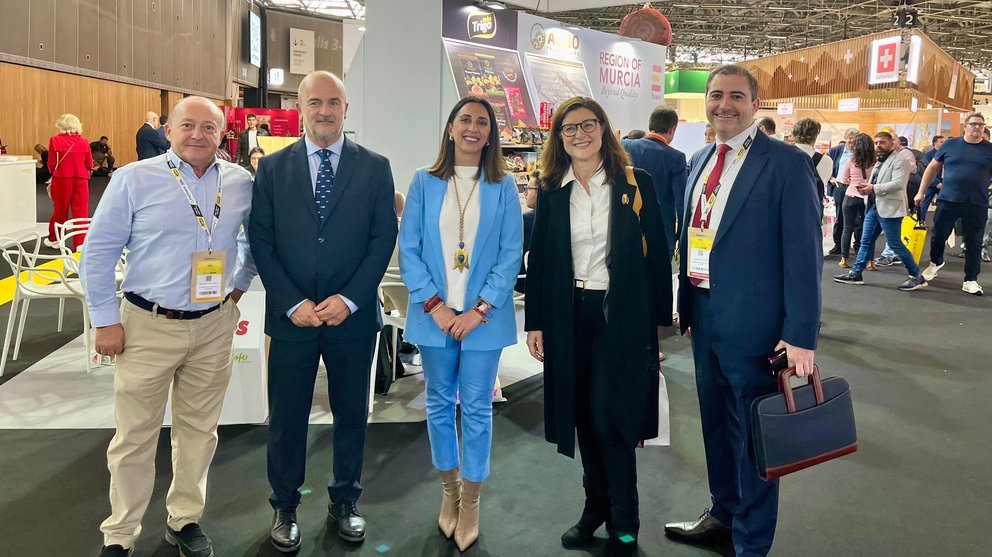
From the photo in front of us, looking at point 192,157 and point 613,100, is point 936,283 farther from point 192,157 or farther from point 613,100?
point 192,157

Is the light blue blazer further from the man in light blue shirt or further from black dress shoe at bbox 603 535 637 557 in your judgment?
black dress shoe at bbox 603 535 637 557

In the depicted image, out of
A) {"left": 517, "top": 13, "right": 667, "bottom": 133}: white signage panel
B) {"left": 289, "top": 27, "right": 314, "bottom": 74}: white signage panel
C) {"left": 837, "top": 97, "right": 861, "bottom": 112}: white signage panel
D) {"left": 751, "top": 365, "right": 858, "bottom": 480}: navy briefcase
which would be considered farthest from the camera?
{"left": 289, "top": 27, "right": 314, "bottom": 74}: white signage panel

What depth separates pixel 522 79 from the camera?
5.54 meters

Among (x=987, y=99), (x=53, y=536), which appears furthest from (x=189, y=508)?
(x=987, y=99)

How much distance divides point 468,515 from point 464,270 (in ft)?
2.77

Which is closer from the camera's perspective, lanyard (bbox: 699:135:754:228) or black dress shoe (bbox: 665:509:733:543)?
lanyard (bbox: 699:135:754:228)

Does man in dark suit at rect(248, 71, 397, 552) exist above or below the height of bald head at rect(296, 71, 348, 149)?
below

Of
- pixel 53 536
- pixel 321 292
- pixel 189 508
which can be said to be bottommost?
pixel 53 536

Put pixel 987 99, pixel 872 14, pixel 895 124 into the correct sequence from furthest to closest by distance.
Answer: pixel 987 99, pixel 872 14, pixel 895 124

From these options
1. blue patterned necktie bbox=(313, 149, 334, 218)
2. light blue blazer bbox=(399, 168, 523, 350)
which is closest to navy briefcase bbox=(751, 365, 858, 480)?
light blue blazer bbox=(399, 168, 523, 350)

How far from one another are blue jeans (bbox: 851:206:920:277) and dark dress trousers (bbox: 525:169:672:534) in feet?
20.0

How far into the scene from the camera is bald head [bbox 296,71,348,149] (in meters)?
2.26

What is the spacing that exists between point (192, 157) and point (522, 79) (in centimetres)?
377

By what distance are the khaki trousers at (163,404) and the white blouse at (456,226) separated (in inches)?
29.1
